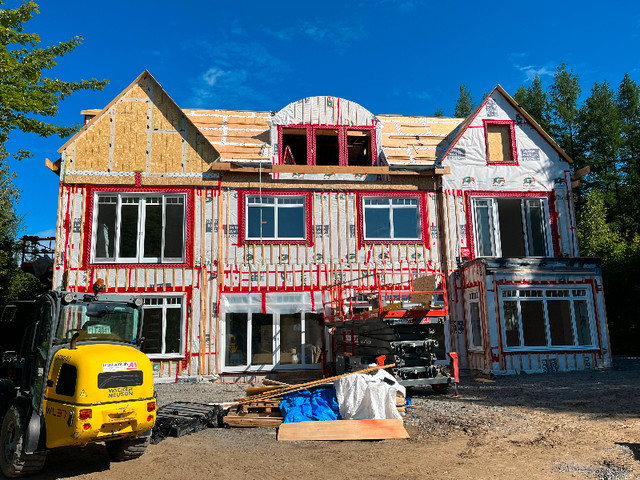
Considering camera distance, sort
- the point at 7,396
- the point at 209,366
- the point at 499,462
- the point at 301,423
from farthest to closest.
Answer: the point at 209,366
the point at 301,423
the point at 7,396
the point at 499,462

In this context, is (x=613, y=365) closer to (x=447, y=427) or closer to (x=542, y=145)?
(x=542, y=145)

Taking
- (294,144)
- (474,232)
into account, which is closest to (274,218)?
(294,144)

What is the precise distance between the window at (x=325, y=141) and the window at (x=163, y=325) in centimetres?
670

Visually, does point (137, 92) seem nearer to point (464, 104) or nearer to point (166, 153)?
point (166, 153)

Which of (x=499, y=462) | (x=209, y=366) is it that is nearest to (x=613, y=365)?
(x=499, y=462)

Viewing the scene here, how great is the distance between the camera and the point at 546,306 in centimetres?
1616

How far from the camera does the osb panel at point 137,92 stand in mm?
17219

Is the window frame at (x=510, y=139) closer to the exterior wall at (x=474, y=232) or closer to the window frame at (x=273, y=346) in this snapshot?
the exterior wall at (x=474, y=232)

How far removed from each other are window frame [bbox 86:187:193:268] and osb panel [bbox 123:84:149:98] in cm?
349

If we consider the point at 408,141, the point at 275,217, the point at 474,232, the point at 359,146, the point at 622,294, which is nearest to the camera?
the point at 275,217

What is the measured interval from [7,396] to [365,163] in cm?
1538

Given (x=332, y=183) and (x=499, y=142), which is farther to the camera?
(x=499, y=142)

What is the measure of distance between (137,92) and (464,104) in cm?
3548

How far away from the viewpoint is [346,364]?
13453mm
